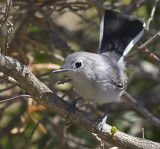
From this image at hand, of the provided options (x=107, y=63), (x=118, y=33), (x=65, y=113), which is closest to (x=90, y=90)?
(x=107, y=63)

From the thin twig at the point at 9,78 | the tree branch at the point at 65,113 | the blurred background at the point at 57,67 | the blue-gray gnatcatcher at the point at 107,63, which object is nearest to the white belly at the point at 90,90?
the blue-gray gnatcatcher at the point at 107,63

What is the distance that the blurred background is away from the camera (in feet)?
9.32

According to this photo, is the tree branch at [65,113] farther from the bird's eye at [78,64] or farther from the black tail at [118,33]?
the black tail at [118,33]

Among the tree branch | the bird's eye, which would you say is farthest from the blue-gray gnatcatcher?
the tree branch

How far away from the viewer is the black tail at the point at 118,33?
2936 millimetres

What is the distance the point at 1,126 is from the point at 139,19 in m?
1.72

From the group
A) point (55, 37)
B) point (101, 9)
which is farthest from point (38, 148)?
point (101, 9)

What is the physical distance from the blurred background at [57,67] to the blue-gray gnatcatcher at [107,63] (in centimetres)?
10

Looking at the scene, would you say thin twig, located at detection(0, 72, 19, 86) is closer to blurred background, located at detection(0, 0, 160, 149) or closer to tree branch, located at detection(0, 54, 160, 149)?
tree branch, located at detection(0, 54, 160, 149)

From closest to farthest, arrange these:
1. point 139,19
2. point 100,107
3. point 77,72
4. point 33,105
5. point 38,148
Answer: point 77,72, point 139,19, point 33,105, point 38,148, point 100,107

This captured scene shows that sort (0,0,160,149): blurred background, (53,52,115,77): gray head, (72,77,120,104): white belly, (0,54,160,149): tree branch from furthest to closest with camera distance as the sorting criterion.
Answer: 1. (0,0,160,149): blurred background
2. (72,77,120,104): white belly
3. (53,52,115,77): gray head
4. (0,54,160,149): tree branch

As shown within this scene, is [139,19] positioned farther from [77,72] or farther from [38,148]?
[38,148]

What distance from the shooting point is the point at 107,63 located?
2729 mm

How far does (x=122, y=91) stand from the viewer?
9.07 ft
